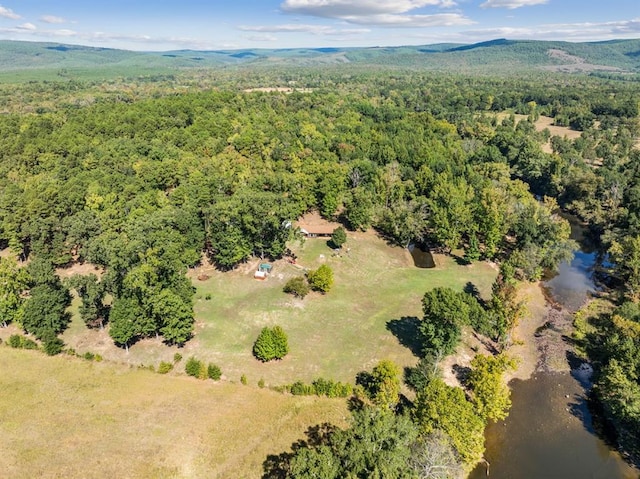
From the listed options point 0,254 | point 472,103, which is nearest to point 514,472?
A: point 0,254

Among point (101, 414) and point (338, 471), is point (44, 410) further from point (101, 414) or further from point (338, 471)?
point (338, 471)

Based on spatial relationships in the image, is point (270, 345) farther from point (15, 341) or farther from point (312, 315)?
point (15, 341)

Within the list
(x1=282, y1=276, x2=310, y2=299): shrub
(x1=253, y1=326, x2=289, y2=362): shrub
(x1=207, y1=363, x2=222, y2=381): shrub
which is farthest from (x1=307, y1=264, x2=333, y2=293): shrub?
(x1=207, y1=363, x2=222, y2=381): shrub

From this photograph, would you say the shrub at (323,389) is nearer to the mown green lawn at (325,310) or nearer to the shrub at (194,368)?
the mown green lawn at (325,310)

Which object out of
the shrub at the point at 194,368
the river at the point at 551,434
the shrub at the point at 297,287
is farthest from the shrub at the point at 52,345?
the river at the point at 551,434

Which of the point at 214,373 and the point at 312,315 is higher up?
the point at 214,373

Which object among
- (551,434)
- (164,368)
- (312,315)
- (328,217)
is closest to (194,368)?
(164,368)
